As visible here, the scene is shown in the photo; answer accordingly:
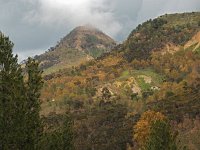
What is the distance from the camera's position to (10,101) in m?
43.5

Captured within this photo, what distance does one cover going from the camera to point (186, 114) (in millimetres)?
179250

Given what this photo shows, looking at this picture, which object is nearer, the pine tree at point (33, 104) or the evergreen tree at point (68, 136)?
the pine tree at point (33, 104)

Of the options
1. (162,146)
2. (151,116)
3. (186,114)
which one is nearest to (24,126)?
(162,146)

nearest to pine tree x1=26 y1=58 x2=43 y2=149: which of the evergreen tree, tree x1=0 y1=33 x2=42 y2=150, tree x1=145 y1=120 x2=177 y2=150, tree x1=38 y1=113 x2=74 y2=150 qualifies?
tree x1=0 y1=33 x2=42 y2=150

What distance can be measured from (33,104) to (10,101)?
361 centimetres

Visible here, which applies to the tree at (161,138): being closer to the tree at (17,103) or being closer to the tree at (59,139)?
the tree at (59,139)

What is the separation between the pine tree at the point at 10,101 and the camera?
42.7m

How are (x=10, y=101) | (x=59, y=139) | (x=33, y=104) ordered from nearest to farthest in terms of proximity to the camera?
(x=10, y=101), (x=33, y=104), (x=59, y=139)

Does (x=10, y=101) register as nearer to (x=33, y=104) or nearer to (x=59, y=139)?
(x=33, y=104)

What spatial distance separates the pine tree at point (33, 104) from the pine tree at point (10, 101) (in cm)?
101

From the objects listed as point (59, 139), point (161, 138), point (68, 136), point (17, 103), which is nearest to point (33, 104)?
point (17, 103)

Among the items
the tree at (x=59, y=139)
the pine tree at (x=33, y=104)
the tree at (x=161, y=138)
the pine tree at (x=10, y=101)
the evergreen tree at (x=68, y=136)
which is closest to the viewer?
the pine tree at (x=10, y=101)

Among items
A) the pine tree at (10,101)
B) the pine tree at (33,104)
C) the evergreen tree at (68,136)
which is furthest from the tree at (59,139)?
the pine tree at (10,101)

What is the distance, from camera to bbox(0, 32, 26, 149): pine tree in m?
42.7
